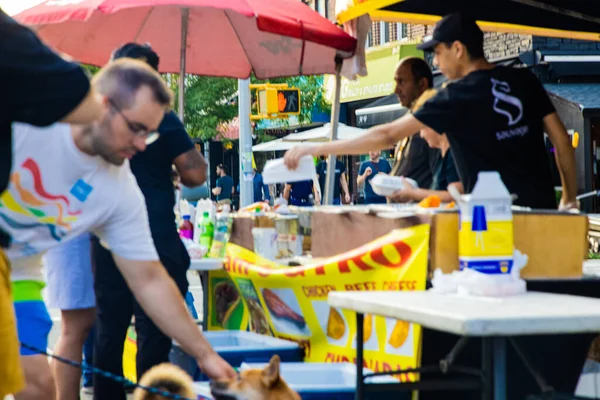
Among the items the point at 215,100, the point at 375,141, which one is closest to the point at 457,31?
the point at 375,141

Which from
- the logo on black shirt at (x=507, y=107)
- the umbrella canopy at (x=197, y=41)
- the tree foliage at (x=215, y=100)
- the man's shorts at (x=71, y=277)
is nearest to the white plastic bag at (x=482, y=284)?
the logo on black shirt at (x=507, y=107)

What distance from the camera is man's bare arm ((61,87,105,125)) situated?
272 centimetres

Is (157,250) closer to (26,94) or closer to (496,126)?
(496,126)

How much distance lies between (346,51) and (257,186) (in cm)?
1866

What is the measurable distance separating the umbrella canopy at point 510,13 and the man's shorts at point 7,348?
3.48 m

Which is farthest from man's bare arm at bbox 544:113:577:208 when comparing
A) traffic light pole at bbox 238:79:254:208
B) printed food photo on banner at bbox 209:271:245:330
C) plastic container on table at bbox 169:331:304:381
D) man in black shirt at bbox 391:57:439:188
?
traffic light pole at bbox 238:79:254:208

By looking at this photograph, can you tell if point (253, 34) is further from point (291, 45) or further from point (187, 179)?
point (187, 179)

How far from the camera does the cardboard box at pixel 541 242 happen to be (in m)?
4.33

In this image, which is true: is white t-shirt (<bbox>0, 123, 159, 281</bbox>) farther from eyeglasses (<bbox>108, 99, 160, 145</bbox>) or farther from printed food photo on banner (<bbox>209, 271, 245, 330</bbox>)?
printed food photo on banner (<bbox>209, 271, 245, 330</bbox>)

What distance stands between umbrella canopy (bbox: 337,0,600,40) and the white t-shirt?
2.58m

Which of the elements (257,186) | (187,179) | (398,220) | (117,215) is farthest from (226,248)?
(257,186)

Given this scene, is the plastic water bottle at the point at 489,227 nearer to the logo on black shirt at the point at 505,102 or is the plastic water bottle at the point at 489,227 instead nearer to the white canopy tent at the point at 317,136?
the logo on black shirt at the point at 505,102

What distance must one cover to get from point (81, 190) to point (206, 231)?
3874 mm

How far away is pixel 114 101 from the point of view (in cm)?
330
